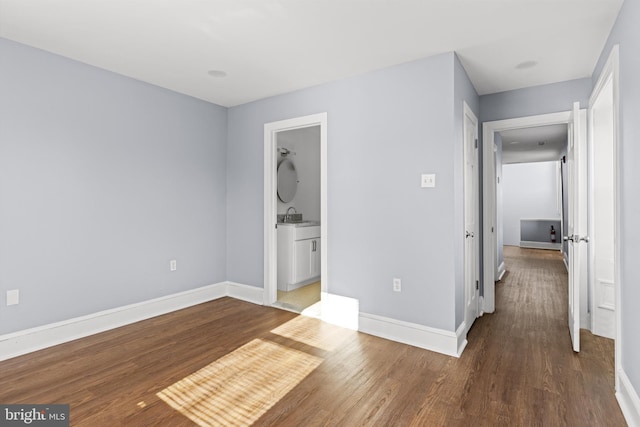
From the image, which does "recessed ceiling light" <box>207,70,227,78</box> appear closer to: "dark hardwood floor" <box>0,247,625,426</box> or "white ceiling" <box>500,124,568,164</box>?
"dark hardwood floor" <box>0,247,625,426</box>

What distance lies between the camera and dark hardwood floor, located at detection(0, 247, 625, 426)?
1.92 metres

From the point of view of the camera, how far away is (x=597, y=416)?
1901 millimetres

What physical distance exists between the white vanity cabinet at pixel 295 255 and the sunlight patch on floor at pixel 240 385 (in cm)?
172

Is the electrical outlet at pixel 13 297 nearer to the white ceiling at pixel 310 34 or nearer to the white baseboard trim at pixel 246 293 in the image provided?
the white ceiling at pixel 310 34

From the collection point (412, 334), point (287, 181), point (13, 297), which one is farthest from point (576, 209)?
point (13, 297)

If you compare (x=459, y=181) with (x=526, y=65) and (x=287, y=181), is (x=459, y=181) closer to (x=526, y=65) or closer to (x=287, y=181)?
(x=526, y=65)

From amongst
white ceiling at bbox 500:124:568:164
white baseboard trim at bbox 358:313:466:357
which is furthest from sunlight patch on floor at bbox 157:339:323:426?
white ceiling at bbox 500:124:568:164

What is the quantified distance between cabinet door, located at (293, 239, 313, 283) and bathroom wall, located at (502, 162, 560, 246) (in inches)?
302

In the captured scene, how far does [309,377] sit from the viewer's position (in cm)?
233

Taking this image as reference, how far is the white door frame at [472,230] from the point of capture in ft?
10.2

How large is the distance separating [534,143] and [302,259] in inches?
189

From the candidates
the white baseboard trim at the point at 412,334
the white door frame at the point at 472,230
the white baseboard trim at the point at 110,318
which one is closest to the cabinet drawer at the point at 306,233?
the white baseboard trim at the point at 110,318

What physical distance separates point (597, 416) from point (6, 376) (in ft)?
12.4

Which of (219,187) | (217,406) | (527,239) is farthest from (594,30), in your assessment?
(527,239)
